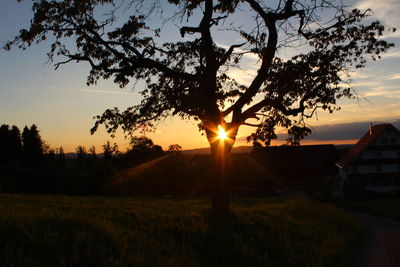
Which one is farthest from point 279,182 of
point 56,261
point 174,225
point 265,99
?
point 56,261

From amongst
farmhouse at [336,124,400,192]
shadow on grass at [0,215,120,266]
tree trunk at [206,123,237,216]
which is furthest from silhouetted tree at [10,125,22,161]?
shadow on grass at [0,215,120,266]

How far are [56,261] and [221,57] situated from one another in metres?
12.1

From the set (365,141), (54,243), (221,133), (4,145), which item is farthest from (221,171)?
(4,145)

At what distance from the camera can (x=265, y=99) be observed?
55.5ft

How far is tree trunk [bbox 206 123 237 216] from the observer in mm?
16438

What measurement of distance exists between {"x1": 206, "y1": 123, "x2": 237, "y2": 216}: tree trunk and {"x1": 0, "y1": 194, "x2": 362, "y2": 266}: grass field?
0.94 metres

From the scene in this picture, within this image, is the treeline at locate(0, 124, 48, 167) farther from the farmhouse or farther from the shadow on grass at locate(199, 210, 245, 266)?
the shadow on grass at locate(199, 210, 245, 266)

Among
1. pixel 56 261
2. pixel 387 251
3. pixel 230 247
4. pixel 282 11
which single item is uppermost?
pixel 282 11

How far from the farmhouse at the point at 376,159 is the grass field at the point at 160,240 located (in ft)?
176

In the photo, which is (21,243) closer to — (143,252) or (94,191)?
(143,252)

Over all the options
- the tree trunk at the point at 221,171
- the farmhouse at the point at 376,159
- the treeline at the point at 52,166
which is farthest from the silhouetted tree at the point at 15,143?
the tree trunk at the point at 221,171

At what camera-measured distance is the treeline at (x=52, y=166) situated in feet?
131

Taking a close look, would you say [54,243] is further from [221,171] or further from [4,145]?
[4,145]

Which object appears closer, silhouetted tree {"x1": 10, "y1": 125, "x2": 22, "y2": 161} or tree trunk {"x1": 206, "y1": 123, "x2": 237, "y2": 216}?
tree trunk {"x1": 206, "y1": 123, "x2": 237, "y2": 216}
